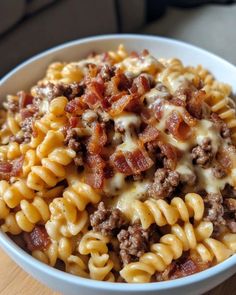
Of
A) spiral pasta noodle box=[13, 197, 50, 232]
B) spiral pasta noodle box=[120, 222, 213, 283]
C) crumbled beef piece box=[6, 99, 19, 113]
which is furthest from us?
crumbled beef piece box=[6, 99, 19, 113]

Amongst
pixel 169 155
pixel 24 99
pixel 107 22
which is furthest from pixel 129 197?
A: pixel 107 22

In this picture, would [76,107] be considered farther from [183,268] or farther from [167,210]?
[183,268]

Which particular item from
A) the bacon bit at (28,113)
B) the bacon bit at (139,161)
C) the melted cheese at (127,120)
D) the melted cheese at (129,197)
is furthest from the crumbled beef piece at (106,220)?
the bacon bit at (28,113)

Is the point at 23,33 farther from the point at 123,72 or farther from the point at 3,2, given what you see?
the point at 123,72

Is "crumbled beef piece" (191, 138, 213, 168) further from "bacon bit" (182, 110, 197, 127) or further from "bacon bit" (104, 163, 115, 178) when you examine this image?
"bacon bit" (104, 163, 115, 178)

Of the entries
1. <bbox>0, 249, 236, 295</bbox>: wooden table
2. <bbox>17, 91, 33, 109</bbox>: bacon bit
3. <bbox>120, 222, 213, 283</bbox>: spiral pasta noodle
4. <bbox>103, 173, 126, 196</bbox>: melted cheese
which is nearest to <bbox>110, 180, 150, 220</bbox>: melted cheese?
<bbox>103, 173, 126, 196</bbox>: melted cheese
